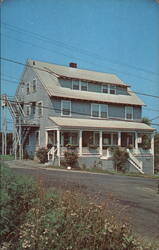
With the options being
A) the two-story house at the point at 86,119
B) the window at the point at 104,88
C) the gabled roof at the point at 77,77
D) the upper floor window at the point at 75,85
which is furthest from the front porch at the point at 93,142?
the upper floor window at the point at 75,85

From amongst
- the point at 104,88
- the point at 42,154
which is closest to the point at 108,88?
the point at 104,88

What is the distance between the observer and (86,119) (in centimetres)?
376

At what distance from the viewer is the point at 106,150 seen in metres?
3.67

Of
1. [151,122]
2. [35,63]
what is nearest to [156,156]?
[151,122]

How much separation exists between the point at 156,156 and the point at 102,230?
118 centimetres

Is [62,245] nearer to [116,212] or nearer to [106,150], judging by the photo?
[116,212]

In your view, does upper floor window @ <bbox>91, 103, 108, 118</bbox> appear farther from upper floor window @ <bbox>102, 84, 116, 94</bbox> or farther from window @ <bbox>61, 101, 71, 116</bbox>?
window @ <bbox>61, 101, 71, 116</bbox>

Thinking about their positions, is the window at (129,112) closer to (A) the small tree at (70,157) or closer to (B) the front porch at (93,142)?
(B) the front porch at (93,142)

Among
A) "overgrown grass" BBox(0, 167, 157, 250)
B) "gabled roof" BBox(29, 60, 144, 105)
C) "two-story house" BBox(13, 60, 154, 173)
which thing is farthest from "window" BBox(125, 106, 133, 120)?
"overgrown grass" BBox(0, 167, 157, 250)

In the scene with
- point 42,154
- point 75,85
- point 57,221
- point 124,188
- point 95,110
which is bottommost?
point 57,221

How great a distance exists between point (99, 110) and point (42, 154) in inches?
40.7

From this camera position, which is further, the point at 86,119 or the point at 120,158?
the point at 86,119

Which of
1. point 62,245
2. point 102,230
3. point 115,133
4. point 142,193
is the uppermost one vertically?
point 115,133

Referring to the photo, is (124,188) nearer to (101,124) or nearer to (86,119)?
(101,124)
